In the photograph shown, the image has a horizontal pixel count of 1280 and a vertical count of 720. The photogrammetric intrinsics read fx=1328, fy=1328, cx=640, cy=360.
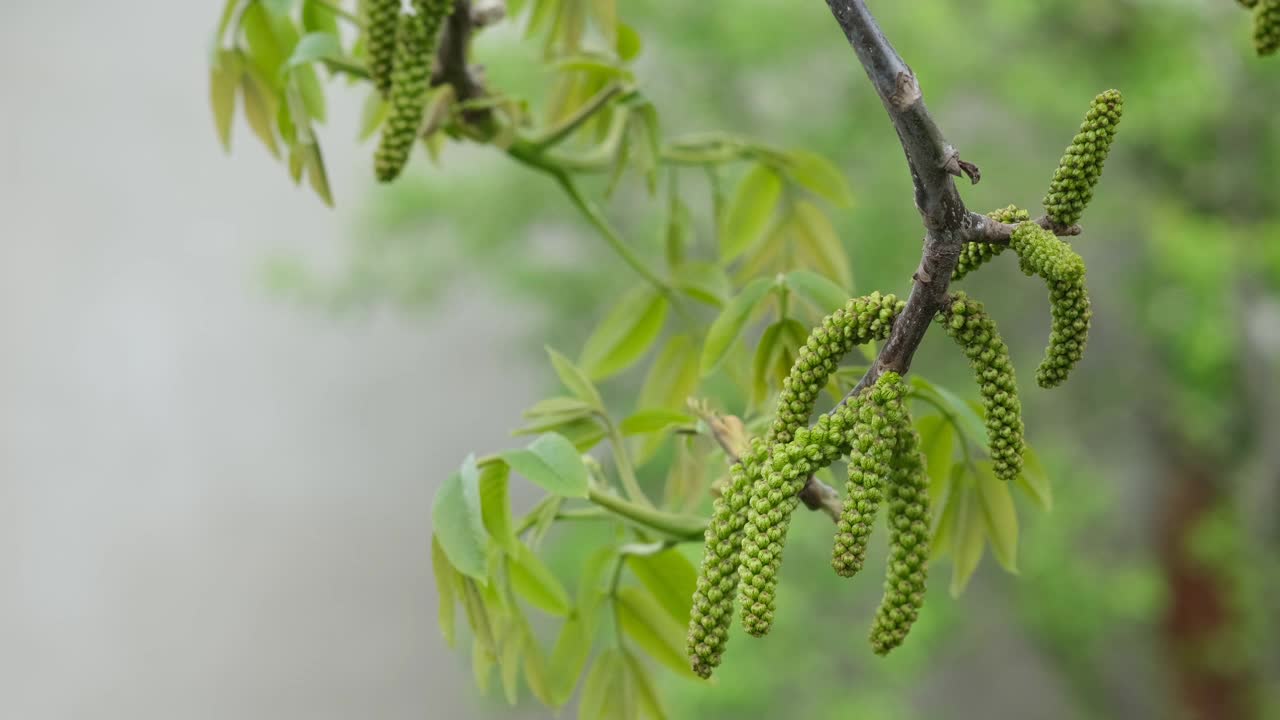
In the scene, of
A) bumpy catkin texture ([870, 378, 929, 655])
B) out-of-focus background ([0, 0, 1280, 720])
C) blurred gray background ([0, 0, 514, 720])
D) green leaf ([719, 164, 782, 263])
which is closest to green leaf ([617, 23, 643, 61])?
green leaf ([719, 164, 782, 263])

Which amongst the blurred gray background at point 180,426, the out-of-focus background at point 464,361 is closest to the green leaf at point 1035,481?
the out-of-focus background at point 464,361

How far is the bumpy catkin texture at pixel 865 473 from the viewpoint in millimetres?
318

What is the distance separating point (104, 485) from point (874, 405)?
2.95 m

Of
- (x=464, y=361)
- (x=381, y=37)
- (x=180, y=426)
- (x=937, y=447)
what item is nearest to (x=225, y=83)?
(x=381, y=37)

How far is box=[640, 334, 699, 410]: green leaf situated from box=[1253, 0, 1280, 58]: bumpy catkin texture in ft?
0.98

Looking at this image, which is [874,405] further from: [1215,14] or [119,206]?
[119,206]

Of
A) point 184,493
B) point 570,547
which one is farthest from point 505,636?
point 184,493

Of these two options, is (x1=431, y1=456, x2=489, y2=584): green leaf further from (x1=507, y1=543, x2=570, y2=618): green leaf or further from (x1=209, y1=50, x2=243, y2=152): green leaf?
(x1=209, y1=50, x2=243, y2=152): green leaf

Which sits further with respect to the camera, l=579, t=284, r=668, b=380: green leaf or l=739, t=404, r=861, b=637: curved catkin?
l=579, t=284, r=668, b=380: green leaf

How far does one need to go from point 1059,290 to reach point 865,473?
63mm

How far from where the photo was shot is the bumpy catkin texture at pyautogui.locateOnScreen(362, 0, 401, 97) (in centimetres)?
47

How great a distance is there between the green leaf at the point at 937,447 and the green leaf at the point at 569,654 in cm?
14

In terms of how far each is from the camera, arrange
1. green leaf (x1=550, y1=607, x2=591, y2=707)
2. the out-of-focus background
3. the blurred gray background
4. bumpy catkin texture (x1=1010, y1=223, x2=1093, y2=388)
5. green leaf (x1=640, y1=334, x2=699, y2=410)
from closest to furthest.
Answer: bumpy catkin texture (x1=1010, y1=223, x2=1093, y2=388), green leaf (x1=550, y1=607, x2=591, y2=707), green leaf (x1=640, y1=334, x2=699, y2=410), the out-of-focus background, the blurred gray background

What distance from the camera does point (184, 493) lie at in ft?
9.97
